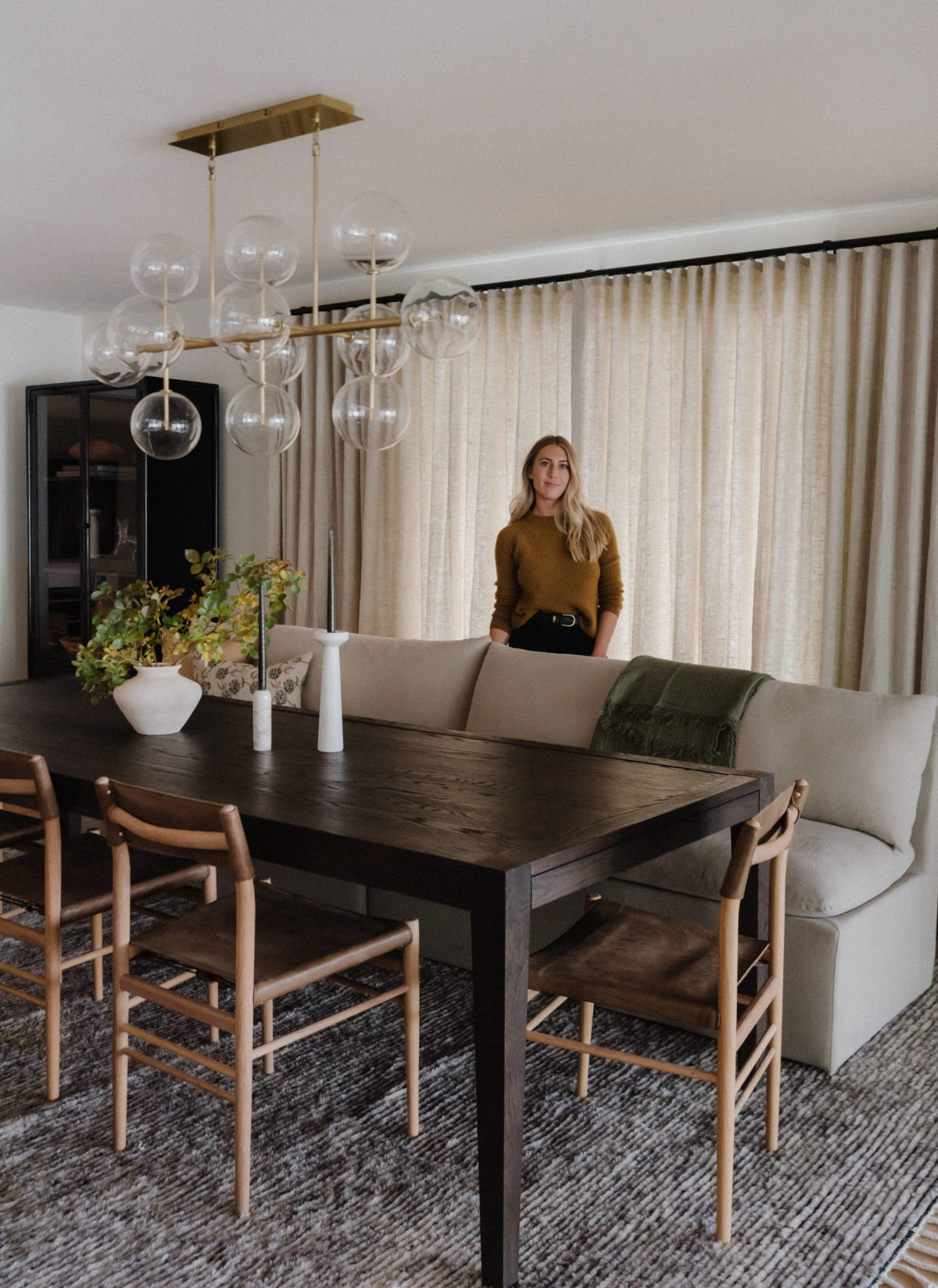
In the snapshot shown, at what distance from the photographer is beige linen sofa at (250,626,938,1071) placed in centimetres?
260

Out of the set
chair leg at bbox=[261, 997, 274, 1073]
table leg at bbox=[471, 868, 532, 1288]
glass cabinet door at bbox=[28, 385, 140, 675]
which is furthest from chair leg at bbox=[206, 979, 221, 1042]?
glass cabinet door at bbox=[28, 385, 140, 675]

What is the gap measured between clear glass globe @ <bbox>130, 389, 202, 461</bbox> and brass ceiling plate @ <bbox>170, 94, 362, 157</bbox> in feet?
2.57

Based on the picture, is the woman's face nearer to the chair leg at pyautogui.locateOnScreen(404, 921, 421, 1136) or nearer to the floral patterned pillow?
the floral patterned pillow

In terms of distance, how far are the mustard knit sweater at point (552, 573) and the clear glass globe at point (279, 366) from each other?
4.56ft

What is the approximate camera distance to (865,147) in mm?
3342

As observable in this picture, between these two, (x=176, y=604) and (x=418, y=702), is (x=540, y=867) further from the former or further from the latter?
(x=176, y=604)

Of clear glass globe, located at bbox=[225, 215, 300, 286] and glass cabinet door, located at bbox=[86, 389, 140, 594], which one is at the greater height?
clear glass globe, located at bbox=[225, 215, 300, 286]

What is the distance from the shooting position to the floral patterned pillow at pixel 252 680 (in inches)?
161

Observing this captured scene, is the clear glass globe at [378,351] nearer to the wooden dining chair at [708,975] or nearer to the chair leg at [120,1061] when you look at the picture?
the wooden dining chair at [708,975]

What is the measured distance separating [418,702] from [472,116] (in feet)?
5.99

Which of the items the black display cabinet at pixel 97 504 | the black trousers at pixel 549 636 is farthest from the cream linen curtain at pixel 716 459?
the black display cabinet at pixel 97 504

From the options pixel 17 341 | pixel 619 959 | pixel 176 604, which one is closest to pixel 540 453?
pixel 619 959

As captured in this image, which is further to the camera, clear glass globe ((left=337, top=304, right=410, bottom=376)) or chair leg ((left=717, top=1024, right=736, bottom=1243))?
clear glass globe ((left=337, top=304, right=410, bottom=376))

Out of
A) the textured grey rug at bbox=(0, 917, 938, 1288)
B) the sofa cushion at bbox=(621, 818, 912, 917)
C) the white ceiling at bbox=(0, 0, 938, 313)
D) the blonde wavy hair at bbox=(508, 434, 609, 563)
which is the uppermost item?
the white ceiling at bbox=(0, 0, 938, 313)
